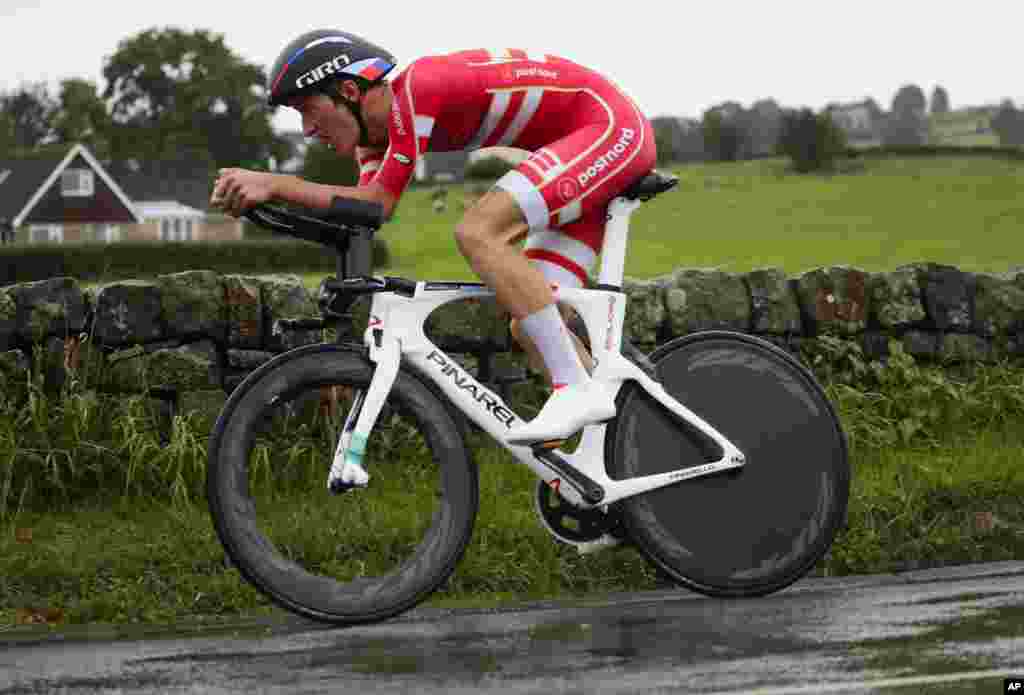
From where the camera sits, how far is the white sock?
5672mm

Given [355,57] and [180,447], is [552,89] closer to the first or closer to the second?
[355,57]

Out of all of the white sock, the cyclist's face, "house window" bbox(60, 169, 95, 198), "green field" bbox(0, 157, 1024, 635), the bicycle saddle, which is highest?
the cyclist's face

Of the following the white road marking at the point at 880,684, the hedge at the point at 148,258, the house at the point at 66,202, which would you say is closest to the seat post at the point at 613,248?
the white road marking at the point at 880,684

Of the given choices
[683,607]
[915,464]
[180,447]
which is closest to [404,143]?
[683,607]

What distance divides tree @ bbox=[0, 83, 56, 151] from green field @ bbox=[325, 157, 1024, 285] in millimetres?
46646

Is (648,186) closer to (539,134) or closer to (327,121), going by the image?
(539,134)

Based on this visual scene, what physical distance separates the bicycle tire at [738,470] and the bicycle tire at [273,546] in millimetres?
606

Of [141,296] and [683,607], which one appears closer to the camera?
[683,607]

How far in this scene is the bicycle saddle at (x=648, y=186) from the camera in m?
5.92

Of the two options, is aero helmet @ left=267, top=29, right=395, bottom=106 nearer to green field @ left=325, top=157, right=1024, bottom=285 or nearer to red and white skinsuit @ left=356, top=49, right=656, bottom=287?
red and white skinsuit @ left=356, top=49, right=656, bottom=287

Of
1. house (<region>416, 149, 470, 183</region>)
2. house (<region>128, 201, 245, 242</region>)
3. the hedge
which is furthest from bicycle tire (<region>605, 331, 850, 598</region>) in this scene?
house (<region>416, 149, 470, 183</region>)

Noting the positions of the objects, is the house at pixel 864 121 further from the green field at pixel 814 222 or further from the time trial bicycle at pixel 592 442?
the time trial bicycle at pixel 592 442

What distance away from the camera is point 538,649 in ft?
18.6

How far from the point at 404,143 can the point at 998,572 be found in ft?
11.1
